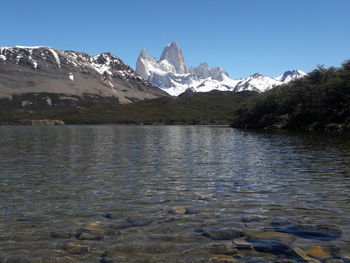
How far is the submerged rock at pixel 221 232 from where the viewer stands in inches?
620

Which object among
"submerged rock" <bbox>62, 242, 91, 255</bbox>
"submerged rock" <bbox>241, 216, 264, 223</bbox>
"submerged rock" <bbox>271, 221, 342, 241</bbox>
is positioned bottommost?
"submerged rock" <bbox>271, 221, 342, 241</bbox>

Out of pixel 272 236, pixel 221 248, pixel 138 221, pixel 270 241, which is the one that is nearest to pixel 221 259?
pixel 221 248

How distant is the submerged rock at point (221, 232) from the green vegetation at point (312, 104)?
411 feet

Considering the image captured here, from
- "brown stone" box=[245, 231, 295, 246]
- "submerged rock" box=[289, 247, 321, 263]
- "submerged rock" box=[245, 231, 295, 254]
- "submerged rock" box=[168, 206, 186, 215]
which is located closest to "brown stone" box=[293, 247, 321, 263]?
Result: "submerged rock" box=[289, 247, 321, 263]

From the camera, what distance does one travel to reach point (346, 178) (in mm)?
31109

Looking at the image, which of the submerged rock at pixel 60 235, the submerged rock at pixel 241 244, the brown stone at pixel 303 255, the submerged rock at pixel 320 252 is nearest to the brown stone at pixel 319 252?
the submerged rock at pixel 320 252

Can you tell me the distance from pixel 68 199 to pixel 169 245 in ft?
36.2

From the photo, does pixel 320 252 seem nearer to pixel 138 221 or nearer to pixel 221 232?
pixel 221 232

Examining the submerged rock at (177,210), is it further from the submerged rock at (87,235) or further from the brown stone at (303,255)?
the brown stone at (303,255)

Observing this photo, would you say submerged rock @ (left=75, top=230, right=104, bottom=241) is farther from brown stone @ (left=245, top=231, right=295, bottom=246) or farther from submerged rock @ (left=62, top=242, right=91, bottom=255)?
brown stone @ (left=245, top=231, right=295, bottom=246)

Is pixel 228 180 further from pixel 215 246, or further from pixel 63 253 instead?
pixel 63 253

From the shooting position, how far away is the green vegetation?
139 metres

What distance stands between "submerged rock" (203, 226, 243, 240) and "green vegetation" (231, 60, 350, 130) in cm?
12521

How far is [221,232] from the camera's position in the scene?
53.6ft
